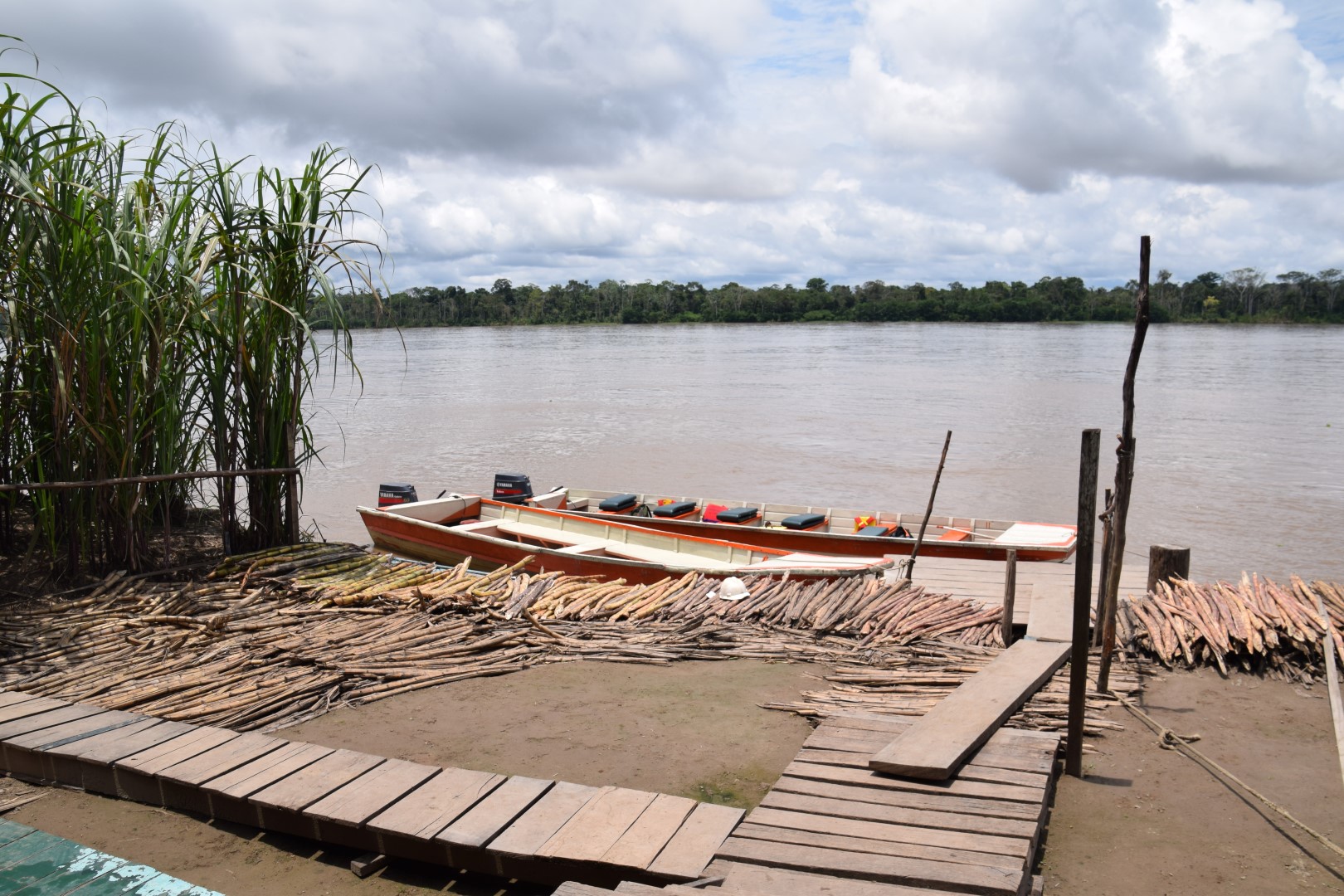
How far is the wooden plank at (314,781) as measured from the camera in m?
4.03

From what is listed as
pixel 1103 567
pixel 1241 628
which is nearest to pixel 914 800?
pixel 1103 567

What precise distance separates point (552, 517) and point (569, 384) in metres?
35.3

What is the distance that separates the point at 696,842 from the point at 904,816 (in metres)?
0.79

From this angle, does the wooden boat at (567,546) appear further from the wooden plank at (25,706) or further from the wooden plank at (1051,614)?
the wooden plank at (25,706)

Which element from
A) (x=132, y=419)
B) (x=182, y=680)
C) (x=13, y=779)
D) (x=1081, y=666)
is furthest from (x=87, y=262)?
(x=1081, y=666)

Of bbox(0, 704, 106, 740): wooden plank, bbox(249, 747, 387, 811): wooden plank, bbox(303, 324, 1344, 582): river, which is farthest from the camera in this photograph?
bbox(303, 324, 1344, 582): river

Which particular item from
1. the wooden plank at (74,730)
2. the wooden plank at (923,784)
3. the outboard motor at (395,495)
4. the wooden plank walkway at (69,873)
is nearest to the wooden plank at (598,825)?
Answer: the wooden plank at (923,784)

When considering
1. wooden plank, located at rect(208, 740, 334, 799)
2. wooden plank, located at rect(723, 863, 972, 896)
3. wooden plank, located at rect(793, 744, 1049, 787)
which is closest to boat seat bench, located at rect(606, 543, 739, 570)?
wooden plank, located at rect(793, 744, 1049, 787)

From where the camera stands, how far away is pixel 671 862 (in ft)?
11.6

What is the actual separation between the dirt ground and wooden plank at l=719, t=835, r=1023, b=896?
0.80m

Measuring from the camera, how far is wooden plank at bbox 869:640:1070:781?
3996mm

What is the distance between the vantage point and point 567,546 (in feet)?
41.9

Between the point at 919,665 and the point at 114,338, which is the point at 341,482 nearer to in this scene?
the point at 114,338

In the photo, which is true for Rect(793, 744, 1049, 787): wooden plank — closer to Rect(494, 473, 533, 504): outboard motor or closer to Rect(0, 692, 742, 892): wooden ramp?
Rect(0, 692, 742, 892): wooden ramp
